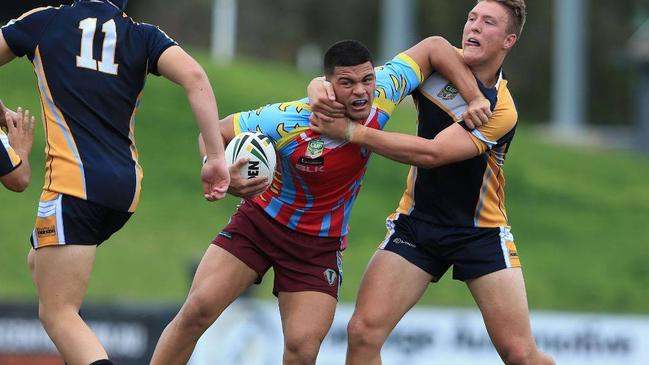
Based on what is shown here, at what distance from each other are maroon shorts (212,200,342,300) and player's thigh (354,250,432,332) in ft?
0.67

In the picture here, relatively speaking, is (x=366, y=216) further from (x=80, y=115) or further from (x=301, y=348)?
(x=80, y=115)

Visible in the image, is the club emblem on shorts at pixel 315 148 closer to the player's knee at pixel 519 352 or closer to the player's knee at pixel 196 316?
the player's knee at pixel 196 316

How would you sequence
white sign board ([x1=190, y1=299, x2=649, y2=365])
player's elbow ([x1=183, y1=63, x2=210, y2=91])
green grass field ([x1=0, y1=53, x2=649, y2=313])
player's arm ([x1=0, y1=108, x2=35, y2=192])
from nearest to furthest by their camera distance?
player's elbow ([x1=183, y1=63, x2=210, y2=91]) → player's arm ([x1=0, y1=108, x2=35, y2=192]) → white sign board ([x1=190, y1=299, x2=649, y2=365]) → green grass field ([x1=0, y1=53, x2=649, y2=313])

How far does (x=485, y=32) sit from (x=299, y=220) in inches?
63.5

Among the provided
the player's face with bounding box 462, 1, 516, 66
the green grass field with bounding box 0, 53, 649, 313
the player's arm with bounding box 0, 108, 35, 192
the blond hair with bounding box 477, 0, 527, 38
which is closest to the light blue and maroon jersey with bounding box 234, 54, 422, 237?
the player's face with bounding box 462, 1, 516, 66

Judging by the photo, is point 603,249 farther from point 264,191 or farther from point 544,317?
point 264,191

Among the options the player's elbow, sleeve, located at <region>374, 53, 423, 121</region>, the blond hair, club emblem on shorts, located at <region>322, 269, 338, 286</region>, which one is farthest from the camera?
the blond hair

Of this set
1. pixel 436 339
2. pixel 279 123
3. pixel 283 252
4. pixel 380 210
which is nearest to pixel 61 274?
pixel 283 252

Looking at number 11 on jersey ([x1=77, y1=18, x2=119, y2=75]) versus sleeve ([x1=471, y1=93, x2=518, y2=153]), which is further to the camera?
sleeve ([x1=471, y1=93, x2=518, y2=153])

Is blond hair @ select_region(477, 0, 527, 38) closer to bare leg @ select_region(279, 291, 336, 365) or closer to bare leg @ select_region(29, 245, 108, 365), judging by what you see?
bare leg @ select_region(279, 291, 336, 365)

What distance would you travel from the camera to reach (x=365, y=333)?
714 cm

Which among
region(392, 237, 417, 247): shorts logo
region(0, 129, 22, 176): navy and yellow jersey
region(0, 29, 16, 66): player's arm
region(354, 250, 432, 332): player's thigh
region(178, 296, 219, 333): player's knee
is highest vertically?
region(0, 29, 16, 66): player's arm

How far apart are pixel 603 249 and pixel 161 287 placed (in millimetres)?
7889

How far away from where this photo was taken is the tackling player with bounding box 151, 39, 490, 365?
23.0 ft
